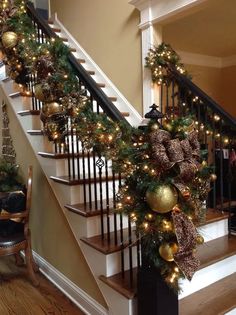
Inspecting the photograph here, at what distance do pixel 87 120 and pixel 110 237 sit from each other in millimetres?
851

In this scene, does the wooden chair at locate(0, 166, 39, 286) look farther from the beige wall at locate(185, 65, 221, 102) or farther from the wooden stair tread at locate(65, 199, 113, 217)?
the beige wall at locate(185, 65, 221, 102)

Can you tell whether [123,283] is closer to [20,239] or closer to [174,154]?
[174,154]

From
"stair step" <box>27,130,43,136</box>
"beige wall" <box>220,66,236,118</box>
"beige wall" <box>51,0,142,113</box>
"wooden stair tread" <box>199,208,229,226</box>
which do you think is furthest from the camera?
"beige wall" <box>220,66,236,118</box>

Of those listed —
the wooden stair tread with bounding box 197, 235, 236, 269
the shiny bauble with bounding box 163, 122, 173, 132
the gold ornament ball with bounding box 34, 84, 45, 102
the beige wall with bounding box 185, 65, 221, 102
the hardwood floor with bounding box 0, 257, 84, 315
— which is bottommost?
the hardwood floor with bounding box 0, 257, 84, 315

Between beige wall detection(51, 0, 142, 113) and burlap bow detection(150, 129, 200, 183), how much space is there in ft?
7.57

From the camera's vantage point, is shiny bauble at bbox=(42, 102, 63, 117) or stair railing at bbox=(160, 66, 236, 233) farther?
stair railing at bbox=(160, 66, 236, 233)

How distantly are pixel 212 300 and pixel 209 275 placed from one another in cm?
21

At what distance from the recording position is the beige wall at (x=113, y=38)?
372cm

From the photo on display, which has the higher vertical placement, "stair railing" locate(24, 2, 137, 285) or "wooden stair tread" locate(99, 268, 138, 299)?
"stair railing" locate(24, 2, 137, 285)

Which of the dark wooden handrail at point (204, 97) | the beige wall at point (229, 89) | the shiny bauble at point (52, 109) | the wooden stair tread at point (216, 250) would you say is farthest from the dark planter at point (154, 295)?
the beige wall at point (229, 89)

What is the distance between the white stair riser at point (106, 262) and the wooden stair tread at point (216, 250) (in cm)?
51

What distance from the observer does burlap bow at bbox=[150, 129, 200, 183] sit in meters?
1.41

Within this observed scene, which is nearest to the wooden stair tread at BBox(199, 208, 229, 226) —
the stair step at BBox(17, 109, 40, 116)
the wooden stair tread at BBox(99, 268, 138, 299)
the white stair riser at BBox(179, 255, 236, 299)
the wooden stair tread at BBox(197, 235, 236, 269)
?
the wooden stair tread at BBox(197, 235, 236, 269)

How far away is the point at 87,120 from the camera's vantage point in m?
1.99
